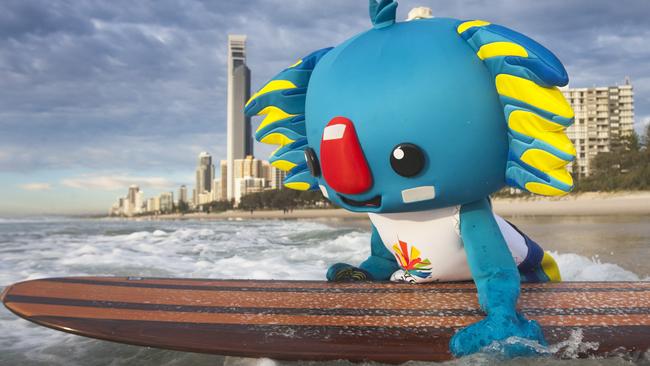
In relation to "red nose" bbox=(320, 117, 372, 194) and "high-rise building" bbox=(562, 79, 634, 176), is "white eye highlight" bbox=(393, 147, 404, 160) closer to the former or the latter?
"red nose" bbox=(320, 117, 372, 194)

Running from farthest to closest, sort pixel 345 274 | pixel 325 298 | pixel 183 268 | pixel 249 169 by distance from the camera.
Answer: pixel 249 169
pixel 183 268
pixel 345 274
pixel 325 298

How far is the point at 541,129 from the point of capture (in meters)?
2.07

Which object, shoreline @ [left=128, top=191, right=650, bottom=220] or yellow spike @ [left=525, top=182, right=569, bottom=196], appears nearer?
yellow spike @ [left=525, top=182, right=569, bottom=196]

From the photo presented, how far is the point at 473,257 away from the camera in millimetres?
2299

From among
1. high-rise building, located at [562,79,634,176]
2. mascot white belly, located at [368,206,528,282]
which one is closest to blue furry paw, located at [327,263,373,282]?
mascot white belly, located at [368,206,528,282]

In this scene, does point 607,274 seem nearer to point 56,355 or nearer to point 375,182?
point 375,182

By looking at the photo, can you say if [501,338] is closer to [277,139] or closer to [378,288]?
[378,288]

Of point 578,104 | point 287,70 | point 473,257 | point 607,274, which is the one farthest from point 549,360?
point 578,104

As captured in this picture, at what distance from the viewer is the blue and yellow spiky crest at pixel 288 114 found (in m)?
2.79

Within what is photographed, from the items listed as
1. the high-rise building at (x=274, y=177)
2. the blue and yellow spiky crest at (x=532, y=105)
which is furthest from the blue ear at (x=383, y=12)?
the high-rise building at (x=274, y=177)

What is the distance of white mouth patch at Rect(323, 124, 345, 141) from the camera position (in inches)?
85.7

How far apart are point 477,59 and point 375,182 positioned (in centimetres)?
74

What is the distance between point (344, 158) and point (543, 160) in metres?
0.88

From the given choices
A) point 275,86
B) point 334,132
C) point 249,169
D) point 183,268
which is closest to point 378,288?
point 334,132
